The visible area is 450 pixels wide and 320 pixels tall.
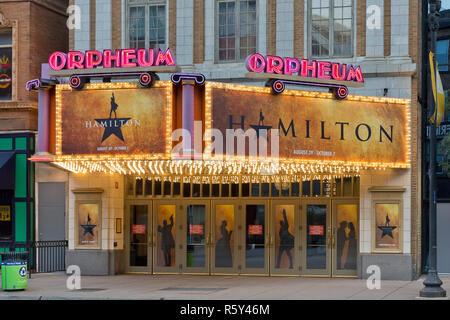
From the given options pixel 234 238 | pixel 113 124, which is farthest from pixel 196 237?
pixel 113 124

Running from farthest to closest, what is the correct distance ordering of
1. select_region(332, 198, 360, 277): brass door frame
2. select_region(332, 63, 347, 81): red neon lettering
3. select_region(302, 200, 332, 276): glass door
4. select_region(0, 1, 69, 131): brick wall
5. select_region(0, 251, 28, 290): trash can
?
1. select_region(0, 1, 69, 131): brick wall
2. select_region(302, 200, 332, 276): glass door
3. select_region(332, 198, 360, 277): brass door frame
4. select_region(332, 63, 347, 81): red neon lettering
5. select_region(0, 251, 28, 290): trash can

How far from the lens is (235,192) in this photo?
26.1 m

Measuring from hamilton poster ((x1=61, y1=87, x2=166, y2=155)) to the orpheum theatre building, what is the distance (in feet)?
0.09

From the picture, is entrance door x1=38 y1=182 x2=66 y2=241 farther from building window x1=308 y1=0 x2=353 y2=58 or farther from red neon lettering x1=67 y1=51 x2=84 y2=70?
building window x1=308 y1=0 x2=353 y2=58

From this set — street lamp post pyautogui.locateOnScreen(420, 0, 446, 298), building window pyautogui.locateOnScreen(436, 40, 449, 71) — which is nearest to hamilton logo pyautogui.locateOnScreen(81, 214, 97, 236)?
street lamp post pyautogui.locateOnScreen(420, 0, 446, 298)

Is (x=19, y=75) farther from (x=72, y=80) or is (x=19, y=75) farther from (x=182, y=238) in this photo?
(x=182, y=238)

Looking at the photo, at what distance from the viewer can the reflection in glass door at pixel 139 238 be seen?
26484 mm

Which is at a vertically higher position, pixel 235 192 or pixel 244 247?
pixel 235 192

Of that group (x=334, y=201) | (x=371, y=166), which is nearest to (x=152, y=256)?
(x=334, y=201)

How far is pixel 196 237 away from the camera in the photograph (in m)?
26.3

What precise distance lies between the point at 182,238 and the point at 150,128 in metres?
6.18

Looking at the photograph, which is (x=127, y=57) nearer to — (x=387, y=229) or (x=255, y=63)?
(x=255, y=63)

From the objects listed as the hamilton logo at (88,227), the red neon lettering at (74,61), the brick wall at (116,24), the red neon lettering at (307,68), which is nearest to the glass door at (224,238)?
the hamilton logo at (88,227)

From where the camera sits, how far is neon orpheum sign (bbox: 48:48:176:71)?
21219 mm
